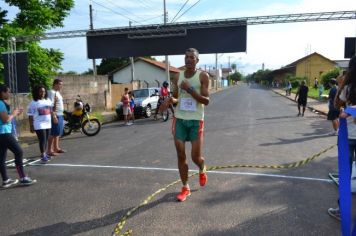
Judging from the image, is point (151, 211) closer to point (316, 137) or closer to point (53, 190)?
point (53, 190)

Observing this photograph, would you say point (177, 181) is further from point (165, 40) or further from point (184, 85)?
point (165, 40)

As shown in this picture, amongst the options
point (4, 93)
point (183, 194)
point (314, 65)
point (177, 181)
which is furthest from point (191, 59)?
point (314, 65)

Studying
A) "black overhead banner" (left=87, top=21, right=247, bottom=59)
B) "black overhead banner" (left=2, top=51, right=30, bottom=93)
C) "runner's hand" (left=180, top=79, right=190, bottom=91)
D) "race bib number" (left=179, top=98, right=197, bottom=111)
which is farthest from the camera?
"black overhead banner" (left=87, top=21, right=247, bottom=59)

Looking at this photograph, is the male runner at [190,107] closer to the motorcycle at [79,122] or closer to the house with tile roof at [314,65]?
the motorcycle at [79,122]

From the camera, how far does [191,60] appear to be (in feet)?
16.8

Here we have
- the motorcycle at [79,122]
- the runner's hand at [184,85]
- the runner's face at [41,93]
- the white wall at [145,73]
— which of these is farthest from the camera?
the white wall at [145,73]

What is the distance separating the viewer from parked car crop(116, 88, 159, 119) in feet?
62.4

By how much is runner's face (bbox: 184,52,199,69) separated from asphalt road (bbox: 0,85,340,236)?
1.91 metres

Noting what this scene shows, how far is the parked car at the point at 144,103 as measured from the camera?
19031mm

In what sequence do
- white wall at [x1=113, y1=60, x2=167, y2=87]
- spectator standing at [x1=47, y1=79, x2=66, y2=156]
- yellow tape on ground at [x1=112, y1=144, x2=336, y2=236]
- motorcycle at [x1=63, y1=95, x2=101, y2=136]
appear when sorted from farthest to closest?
white wall at [x1=113, y1=60, x2=167, y2=87] → motorcycle at [x1=63, y1=95, x2=101, y2=136] → spectator standing at [x1=47, y1=79, x2=66, y2=156] → yellow tape on ground at [x1=112, y1=144, x2=336, y2=236]

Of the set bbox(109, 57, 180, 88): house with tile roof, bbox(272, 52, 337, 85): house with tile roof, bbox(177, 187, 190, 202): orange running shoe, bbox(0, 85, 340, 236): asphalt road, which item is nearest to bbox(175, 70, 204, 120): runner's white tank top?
bbox(177, 187, 190, 202): orange running shoe

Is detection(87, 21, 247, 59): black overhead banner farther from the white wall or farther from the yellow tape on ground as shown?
the white wall

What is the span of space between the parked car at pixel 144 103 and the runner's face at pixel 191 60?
45.3ft

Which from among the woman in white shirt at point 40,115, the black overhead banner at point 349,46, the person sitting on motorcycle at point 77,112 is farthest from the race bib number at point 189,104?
the black overhead banner at point 349,46
